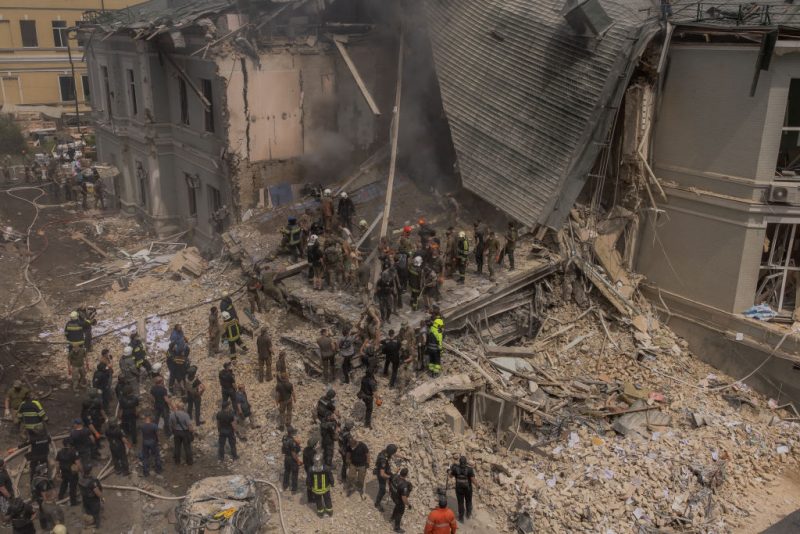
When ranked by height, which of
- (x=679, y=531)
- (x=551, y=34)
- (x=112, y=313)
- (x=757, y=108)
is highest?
(x=551, y=34)

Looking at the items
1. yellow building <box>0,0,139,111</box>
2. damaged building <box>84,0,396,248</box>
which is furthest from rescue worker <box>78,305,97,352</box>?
yellow building <box>0,0,139,111</box>

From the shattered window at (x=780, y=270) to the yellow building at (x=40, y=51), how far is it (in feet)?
137

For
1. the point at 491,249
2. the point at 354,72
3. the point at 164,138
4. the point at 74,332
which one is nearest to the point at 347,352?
the point at 491,249

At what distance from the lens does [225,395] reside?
14.4 m

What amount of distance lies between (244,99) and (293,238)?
5563 millimetres

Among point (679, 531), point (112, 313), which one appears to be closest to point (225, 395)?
point (112, 313)

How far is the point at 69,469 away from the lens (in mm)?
12461

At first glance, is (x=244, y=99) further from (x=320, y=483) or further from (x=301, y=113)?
(x=320, y=483)

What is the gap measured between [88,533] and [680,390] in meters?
12.8

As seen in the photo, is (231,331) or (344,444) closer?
(344,444)

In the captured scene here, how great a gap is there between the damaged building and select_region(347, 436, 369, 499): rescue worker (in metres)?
11.9

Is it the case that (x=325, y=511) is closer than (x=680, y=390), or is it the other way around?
(x=325, y=511)

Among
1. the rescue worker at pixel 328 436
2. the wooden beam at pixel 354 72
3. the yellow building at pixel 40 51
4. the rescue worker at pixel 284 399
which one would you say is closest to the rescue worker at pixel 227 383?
the rescue worker at pixel 284 399

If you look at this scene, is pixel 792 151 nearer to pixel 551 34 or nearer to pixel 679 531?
pixel 551 34
